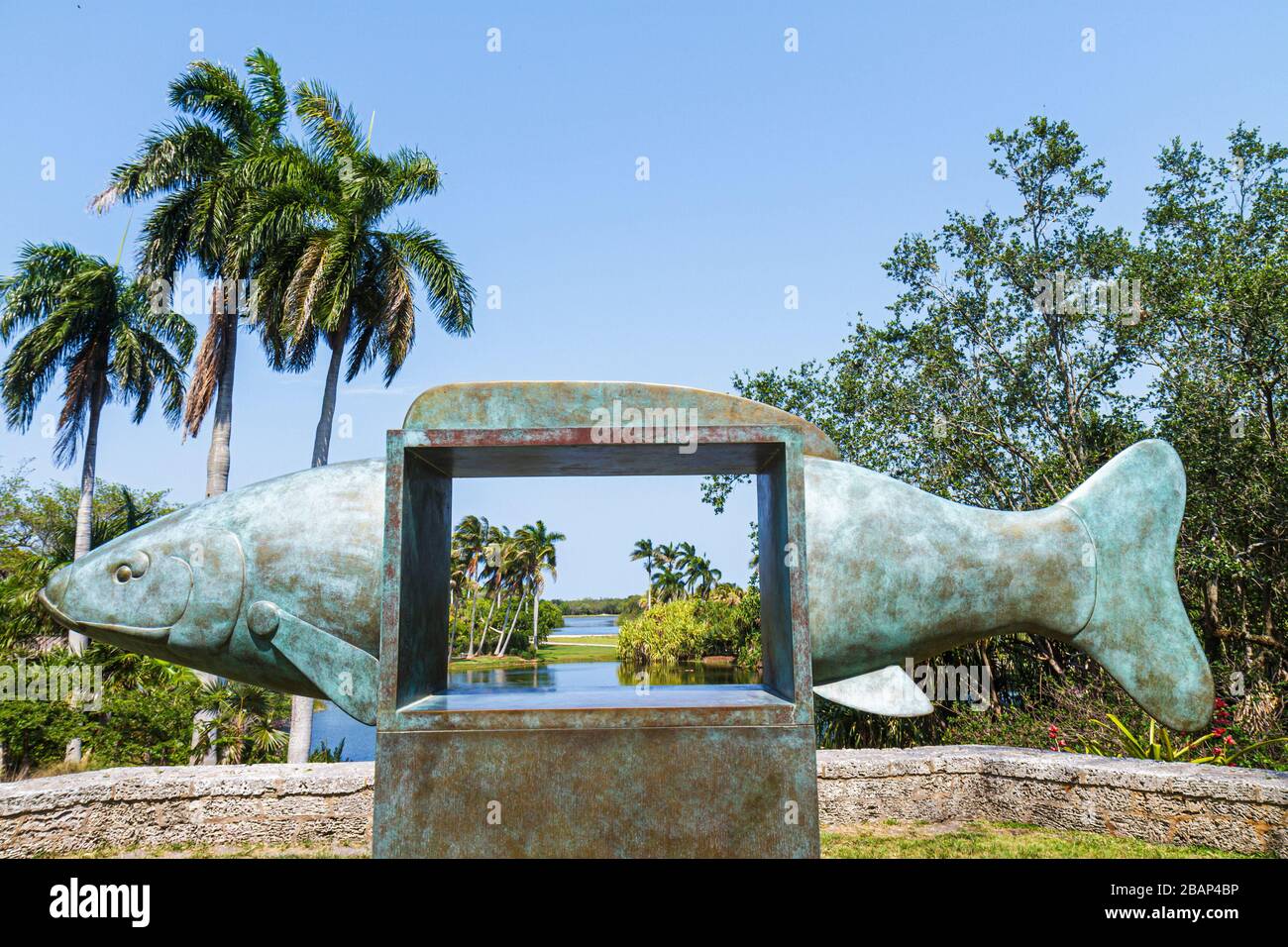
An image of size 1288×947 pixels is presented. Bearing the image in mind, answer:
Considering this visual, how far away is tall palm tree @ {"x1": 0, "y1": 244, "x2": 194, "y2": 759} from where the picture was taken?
69.2ft

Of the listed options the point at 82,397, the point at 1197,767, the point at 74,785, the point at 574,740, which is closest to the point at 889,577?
the point at 574,740

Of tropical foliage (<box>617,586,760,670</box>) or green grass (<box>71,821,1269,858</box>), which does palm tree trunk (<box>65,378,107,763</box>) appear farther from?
tropical foliage (<box>617,586,760,670</box>)

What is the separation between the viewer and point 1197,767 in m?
7.60

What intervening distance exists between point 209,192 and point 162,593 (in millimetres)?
15303

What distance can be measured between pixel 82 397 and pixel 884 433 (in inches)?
805

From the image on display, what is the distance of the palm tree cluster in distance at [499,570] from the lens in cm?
5622

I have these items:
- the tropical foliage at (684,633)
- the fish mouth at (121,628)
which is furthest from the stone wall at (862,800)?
the tropical foliage at (684,633)

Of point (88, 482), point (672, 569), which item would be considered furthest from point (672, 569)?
point (88, 482)

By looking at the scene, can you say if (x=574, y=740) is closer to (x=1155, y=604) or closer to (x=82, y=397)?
(x=1155, y=604)

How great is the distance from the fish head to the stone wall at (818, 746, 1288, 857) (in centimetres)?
614

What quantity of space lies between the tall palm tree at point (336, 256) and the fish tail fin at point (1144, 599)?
14.4 m

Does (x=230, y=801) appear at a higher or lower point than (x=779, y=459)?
lower

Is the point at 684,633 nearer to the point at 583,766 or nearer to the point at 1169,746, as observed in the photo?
the point at 1169,746

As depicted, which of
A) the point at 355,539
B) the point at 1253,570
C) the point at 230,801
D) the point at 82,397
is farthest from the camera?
the point at 82,397
